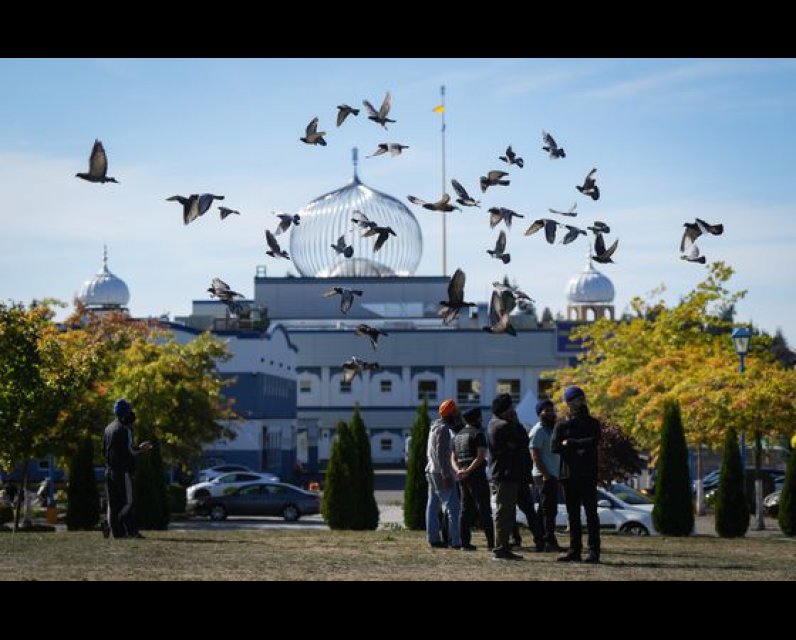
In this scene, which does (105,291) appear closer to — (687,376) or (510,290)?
(687,376)

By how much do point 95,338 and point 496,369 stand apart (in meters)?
56.1

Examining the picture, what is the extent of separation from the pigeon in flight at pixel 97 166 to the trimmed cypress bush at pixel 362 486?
14.3m

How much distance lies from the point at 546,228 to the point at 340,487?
12083mm

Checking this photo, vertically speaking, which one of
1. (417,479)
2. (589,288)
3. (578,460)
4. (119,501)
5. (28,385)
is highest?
(589,288)

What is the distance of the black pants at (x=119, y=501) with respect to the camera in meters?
19.4

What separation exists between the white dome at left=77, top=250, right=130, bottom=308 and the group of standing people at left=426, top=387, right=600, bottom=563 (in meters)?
82.7

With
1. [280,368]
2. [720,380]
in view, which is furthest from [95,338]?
[280,368]

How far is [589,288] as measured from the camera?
376 ft

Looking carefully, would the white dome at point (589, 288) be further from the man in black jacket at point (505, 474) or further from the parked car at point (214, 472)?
the man in black jacket at point (505, 474)

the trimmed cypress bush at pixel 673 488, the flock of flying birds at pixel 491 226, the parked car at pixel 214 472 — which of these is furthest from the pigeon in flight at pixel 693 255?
the parked car at pixel 214 472

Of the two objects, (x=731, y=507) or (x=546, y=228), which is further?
(x=731, y=507)

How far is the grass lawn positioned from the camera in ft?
46.1

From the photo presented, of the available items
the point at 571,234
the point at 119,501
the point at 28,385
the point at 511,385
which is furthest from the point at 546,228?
the point at 511,385

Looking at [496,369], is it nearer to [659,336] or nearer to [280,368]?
[280,368]
